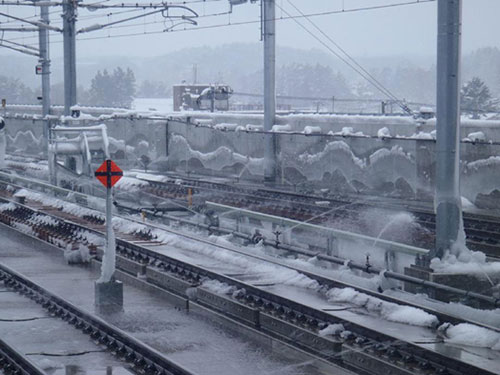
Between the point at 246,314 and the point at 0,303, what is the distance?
4334mm

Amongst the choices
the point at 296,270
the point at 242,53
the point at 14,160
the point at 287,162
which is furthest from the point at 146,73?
the point at 296,270

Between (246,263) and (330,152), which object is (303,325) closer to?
(246,263)

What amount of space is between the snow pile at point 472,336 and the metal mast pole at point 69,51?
67.8 ft

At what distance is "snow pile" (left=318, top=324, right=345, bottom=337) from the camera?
11.1 meters

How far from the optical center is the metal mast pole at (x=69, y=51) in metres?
28.2

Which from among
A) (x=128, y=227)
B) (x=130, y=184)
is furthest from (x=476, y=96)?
(x=128, y=227)

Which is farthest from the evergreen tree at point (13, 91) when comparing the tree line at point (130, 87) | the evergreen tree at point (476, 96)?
the evergreen tree at point (476, 96)

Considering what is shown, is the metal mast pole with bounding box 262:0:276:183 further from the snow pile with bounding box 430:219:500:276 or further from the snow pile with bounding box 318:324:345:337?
the snow pile with bounding box 318:324:345:337

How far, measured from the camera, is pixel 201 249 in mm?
17594

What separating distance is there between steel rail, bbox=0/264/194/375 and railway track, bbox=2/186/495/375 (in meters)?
1.98

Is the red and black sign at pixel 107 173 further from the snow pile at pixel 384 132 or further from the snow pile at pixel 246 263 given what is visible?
the snow pile at pixel 384 132

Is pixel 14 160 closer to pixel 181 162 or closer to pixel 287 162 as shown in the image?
pixel 181 162

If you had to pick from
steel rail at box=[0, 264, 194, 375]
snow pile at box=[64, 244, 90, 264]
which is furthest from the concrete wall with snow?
steel rail at box=[0, 264, 194, 375]

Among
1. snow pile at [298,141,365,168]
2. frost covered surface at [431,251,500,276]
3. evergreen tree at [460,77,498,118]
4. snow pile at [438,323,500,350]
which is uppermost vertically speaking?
evergreen tree at [460,77,498,118]
